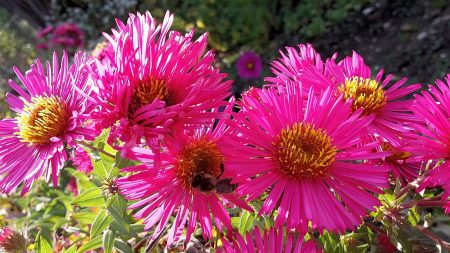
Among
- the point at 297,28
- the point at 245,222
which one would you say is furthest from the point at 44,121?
the point at 297,28

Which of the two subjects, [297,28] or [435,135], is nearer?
[435,135]

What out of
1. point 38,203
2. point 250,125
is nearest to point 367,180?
point 250,125

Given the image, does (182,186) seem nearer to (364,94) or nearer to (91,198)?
(91,198)

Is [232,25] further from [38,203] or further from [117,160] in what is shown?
[117,160]

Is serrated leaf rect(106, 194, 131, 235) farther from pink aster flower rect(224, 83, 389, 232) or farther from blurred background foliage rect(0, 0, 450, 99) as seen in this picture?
blurred background foliage rect(0, 0, 450, 99)

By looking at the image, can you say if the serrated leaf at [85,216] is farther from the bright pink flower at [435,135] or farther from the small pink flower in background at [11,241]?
the bright pink flower at [435,135]

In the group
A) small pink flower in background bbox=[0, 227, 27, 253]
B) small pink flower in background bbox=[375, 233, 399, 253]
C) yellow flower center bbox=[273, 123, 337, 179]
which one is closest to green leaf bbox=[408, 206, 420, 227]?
small pink flower in background bbox=[375, 233, 399, 253]

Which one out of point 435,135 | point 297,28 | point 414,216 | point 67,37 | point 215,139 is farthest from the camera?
point 297,28
